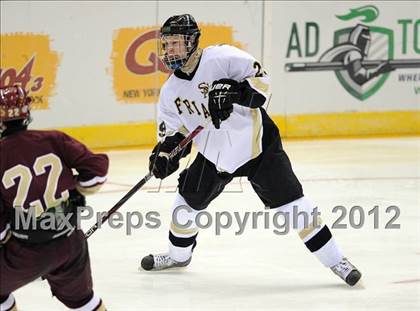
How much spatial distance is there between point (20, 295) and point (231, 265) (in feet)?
3.08

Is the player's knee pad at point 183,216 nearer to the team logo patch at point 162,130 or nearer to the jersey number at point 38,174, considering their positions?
the team logo patch at point 162,130

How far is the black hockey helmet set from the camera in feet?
11.8

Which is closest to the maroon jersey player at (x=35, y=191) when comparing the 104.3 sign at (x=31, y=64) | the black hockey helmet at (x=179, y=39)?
the black hockey helmet at (x=179, y=39)

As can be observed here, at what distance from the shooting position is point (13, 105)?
2.64 meters

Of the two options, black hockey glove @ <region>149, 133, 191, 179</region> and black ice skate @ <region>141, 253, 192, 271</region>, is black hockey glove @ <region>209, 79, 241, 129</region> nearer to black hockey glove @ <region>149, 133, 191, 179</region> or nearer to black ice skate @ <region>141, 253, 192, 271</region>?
black hockey glove @ <region>149, 133, 191, 179</region>

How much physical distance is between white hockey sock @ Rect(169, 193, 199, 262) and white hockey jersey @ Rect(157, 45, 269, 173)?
240 mm

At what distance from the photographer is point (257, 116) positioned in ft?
12.1

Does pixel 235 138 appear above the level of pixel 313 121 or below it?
above

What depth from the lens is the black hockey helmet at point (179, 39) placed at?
359cm

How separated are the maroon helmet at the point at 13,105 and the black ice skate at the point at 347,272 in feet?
4.99

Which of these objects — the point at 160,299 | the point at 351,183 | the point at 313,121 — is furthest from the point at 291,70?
the point at 160,299

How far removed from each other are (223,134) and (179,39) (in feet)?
1.30

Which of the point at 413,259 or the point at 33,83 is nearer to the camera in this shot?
the point at 413,259

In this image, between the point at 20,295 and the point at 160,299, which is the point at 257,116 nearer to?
the point at 160,299
